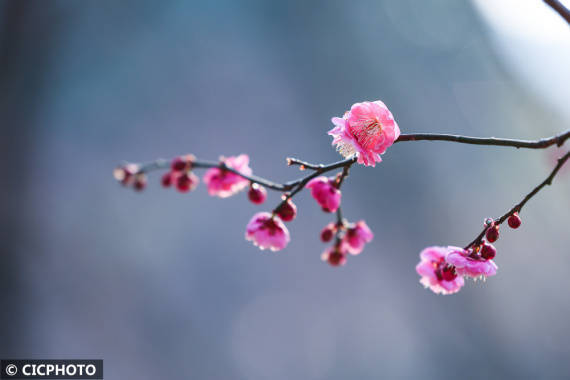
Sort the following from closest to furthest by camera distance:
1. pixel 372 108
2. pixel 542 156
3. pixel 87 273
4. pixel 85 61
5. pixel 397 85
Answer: pixel 372 108 → pixel 87 273 → pixel 85 61 → pixel 542 156 → pixel 397 85

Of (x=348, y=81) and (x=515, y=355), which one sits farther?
(x=348, y=81)

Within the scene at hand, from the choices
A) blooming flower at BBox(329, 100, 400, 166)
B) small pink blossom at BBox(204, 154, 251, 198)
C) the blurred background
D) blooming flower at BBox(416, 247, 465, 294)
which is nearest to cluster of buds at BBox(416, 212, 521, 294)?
blooming flower at BBox(416, 247, 465, 294)

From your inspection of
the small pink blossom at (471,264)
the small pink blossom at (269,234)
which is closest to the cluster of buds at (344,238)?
the small pink blossom at (269,234)

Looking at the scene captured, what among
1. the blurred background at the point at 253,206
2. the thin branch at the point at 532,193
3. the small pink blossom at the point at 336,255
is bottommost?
the thin branch at the point at 532,193

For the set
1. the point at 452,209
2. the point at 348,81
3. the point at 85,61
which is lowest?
the point at 452,209

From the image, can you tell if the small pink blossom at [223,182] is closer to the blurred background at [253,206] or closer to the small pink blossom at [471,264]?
the small pink blossom at [471,264]

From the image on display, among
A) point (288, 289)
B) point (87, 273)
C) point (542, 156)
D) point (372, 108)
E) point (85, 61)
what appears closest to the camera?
point (372, 108)

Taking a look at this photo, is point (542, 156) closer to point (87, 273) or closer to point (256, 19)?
point (256, 19)

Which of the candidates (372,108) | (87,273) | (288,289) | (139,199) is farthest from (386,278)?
(372,108)
